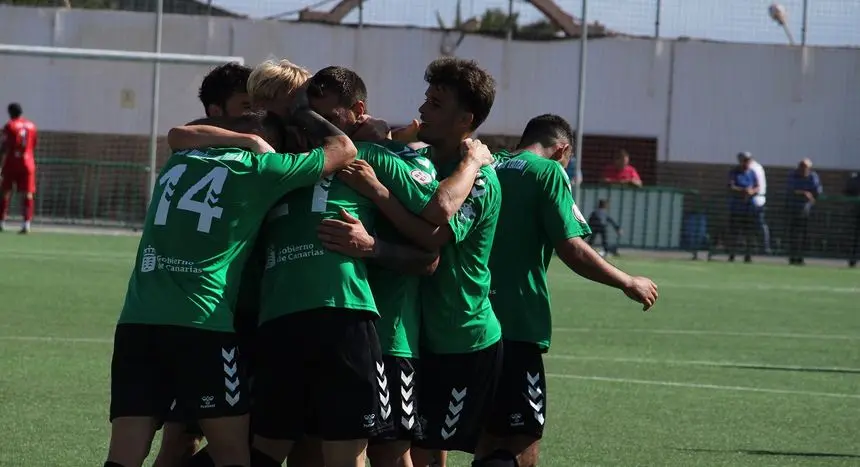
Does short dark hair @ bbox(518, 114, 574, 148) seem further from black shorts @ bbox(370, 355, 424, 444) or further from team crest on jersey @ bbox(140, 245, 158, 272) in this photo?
team crest on jersey @ bbox(140, 245, 158, 272)

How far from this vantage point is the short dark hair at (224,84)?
677cm

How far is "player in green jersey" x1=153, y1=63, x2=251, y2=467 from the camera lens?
6.57m

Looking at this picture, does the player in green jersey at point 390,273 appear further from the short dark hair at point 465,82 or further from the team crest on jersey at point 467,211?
the short dark hair at point 465,82

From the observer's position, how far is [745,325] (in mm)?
16391

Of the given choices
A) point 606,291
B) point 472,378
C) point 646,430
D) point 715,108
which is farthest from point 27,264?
point 715,108

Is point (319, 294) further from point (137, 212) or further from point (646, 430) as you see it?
point (137, 212)

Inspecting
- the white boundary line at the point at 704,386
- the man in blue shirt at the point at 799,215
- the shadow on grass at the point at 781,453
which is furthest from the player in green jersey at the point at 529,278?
the man in blue shirt at the point at 799,215

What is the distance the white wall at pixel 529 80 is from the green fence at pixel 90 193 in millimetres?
5020

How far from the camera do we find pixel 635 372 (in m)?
12.1

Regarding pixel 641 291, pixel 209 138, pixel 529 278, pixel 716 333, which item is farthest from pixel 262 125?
pixel 716 333

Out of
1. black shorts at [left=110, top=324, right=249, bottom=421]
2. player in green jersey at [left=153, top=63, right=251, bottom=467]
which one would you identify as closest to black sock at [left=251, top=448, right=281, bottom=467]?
black shorts at [left=110, top=324, right=249, bottom=421]

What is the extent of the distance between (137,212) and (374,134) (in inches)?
967

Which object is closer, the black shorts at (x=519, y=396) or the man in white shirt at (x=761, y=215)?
the black shorts at (x=519, y=396)

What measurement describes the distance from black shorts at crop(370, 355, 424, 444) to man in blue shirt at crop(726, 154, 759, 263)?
23823 mm
